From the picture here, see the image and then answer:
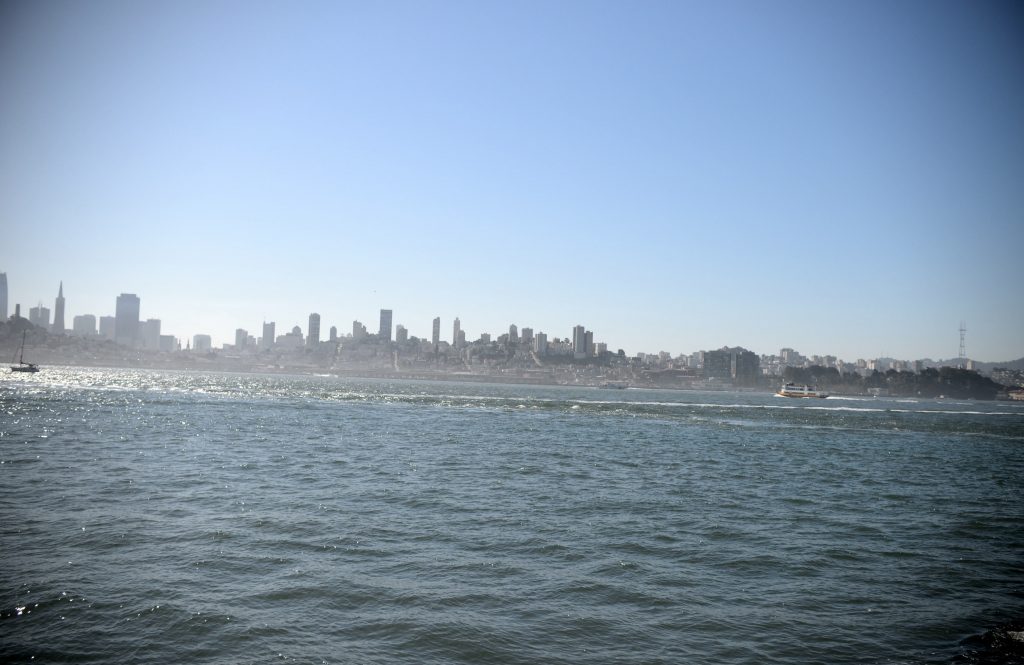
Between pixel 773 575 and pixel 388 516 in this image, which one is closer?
pixel 773 575

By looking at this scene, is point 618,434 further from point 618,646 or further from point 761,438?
point 618,646

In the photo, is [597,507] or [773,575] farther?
[597,507]

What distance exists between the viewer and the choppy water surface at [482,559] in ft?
34.3

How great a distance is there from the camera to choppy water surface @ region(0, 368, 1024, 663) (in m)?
10.5

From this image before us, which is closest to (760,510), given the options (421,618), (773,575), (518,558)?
(773,575)

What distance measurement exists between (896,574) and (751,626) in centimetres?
612

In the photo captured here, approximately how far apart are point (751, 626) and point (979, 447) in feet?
178

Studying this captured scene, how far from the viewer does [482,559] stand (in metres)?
14.8

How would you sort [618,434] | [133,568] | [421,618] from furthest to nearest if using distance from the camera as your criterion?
[618,434] → [133,568] → [421,618]

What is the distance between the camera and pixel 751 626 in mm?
11453

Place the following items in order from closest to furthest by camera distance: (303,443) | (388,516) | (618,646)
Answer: (618,646)
(388,516)
(303,443)

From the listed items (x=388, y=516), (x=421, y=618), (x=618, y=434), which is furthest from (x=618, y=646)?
(x=618, y=434)

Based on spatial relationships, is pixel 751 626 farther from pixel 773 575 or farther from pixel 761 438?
pixel 761 438

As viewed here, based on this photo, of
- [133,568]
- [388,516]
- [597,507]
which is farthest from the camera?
[597,507]
